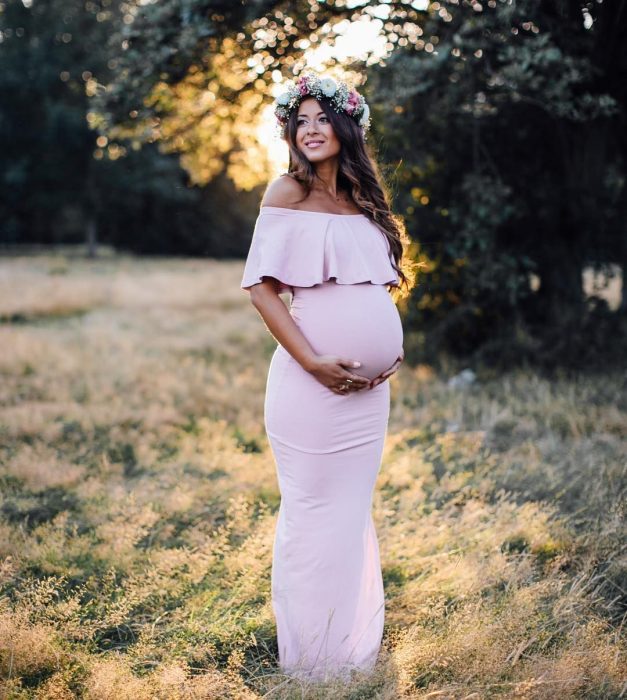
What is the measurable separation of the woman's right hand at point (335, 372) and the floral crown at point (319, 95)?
1075mm

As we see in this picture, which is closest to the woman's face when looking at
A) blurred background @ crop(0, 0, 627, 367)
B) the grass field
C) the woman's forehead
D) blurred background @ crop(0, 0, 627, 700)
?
the woman's forehead

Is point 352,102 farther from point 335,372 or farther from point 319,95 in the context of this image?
point 335,372

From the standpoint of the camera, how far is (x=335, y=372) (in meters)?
2.63

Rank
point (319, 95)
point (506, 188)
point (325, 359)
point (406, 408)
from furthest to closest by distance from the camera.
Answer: point (506, 188), point (406, 408), point (319, 95), point (325, 359)

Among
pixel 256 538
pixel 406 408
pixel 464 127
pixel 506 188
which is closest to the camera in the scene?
pixel 256 538

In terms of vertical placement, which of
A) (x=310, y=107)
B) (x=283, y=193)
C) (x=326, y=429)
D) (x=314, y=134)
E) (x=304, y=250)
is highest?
(x=310, y=107)

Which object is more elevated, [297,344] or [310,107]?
[310,107]

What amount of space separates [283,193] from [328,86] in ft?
1.73

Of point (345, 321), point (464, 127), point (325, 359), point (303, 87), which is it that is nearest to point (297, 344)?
point (325, 359)

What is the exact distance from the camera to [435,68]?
21.0ft

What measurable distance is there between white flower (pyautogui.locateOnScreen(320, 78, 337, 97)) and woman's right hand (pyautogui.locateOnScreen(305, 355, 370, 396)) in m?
1.10

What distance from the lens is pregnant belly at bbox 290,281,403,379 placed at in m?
2.74

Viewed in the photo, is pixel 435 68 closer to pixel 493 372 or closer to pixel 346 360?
pixel 493 372

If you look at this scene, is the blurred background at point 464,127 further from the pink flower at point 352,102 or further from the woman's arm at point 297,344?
the woman's arm at point 297,344
